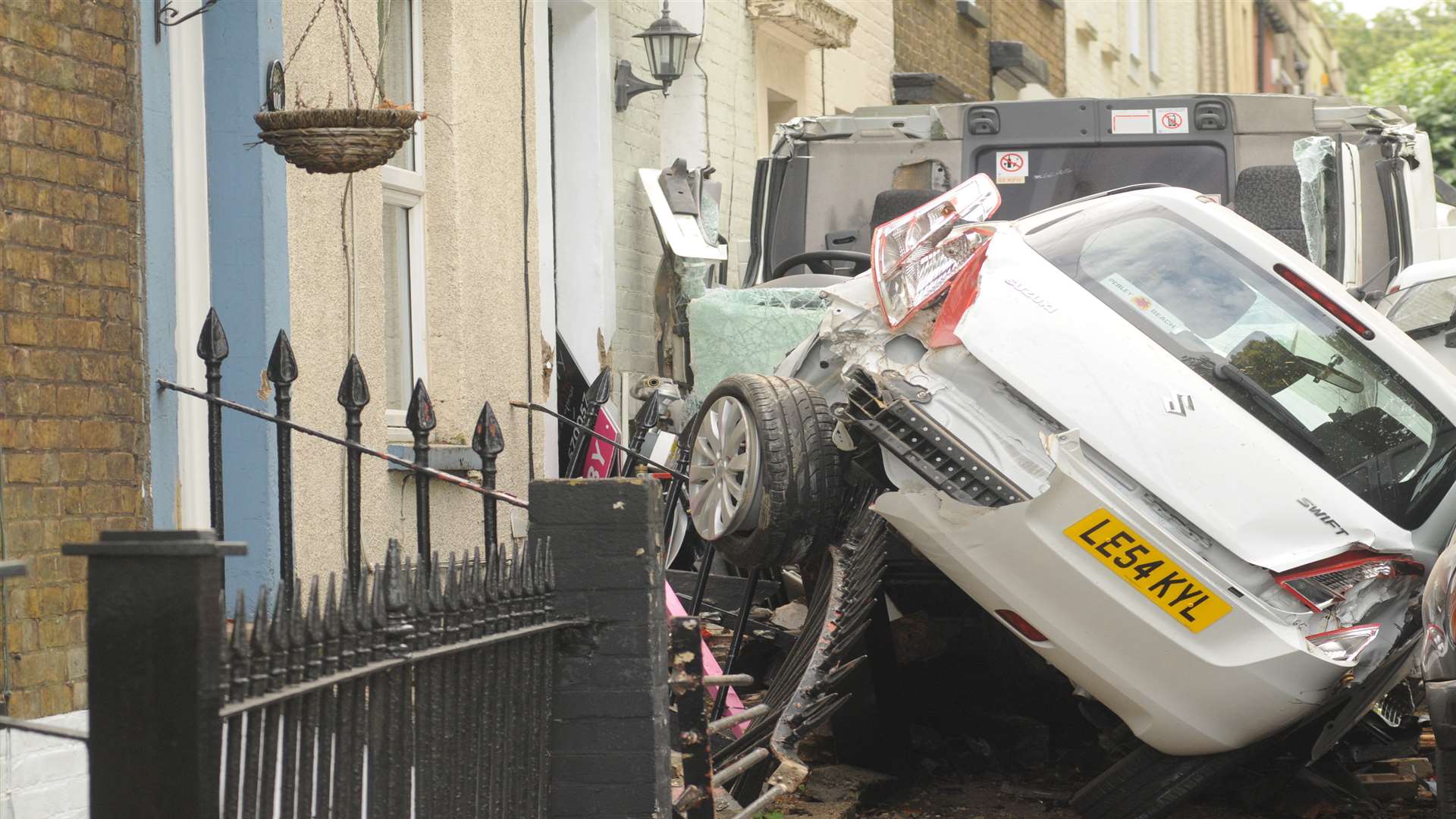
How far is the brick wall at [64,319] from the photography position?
5.54m

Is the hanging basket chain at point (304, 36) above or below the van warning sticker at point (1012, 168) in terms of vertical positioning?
above

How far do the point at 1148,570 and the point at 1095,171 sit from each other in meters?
4.84

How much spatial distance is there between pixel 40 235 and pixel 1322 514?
3.86m

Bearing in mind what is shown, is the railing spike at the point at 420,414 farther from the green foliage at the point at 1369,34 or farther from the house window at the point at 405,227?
the green foliage at the point at 1369,34

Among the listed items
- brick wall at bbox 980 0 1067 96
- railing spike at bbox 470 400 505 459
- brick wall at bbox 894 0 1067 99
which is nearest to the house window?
railing spike at bbox 470 400 505 459

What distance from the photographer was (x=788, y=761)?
18.5 ft

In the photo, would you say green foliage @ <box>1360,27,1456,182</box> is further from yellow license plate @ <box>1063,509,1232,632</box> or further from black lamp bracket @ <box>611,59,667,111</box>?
yellow license plate @ <box>1063,509,1232,632</box>

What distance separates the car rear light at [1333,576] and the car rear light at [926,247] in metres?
1.39

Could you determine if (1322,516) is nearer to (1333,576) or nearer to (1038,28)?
(1333,576)

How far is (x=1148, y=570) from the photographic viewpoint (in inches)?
213

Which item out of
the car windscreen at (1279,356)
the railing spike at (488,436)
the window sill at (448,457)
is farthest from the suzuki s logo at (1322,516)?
the window sill at (448,457)

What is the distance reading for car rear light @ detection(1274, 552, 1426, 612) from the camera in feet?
17.7

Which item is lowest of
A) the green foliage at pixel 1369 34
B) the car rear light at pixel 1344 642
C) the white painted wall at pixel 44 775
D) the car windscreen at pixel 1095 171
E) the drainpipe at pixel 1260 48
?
the white painted wall at pixel 44 775

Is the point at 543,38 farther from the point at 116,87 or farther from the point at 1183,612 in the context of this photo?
the point at 1183,612
